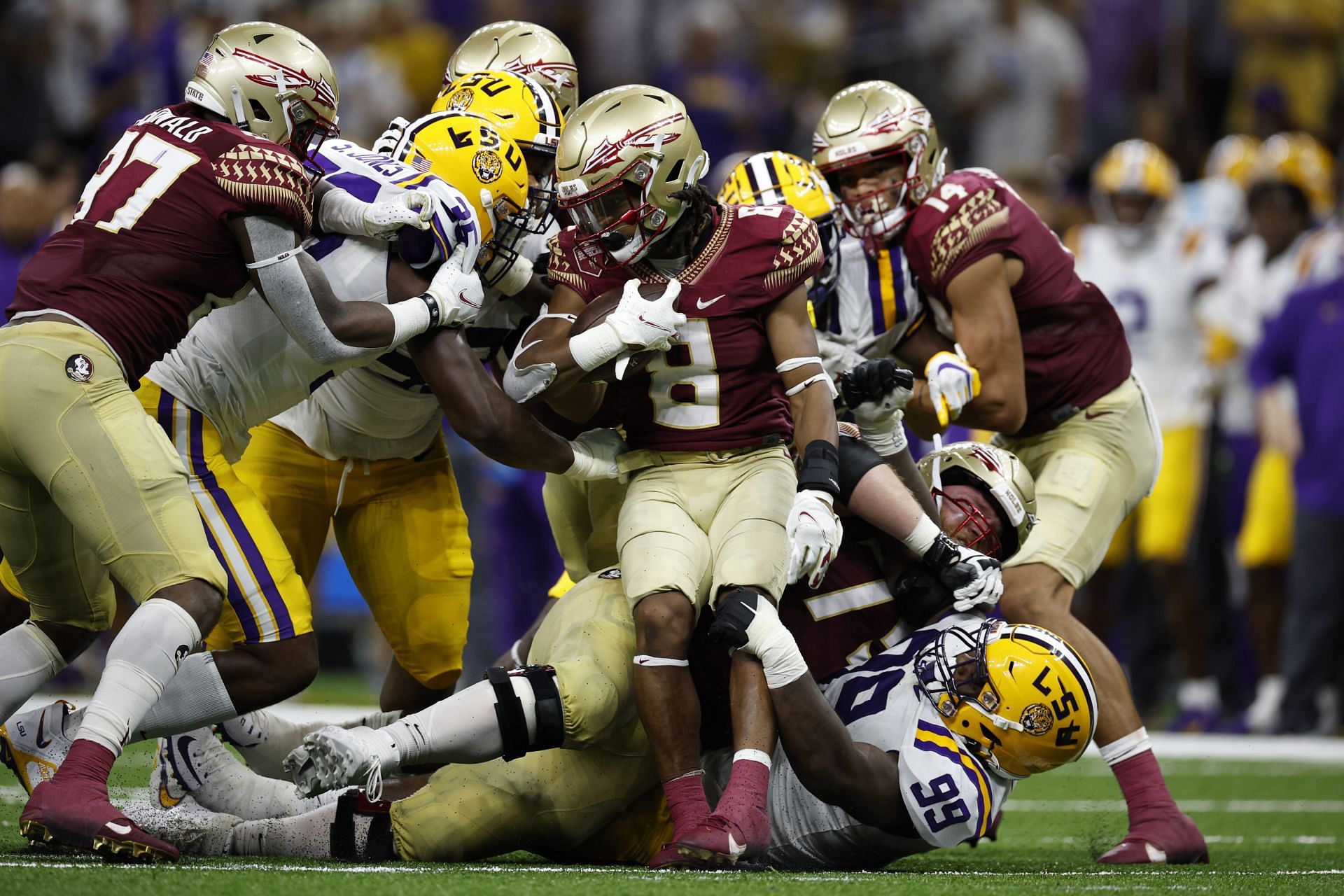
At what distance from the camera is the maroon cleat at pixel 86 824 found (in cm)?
371

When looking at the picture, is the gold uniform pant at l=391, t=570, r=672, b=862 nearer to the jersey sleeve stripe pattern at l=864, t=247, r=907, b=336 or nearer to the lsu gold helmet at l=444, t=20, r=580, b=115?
the jersey sleeve stripe pattern at l=864, t=247, r=907, b=336

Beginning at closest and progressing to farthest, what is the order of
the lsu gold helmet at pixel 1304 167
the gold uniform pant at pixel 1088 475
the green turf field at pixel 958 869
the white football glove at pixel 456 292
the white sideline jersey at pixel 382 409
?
1. the green turf field at pixel 958 869
2. the white football glove at pixel 456 292
3. the white sideline jersey at pixel 382 409
4. the gold uniform pant at pixel 1088 475
5. the lsu gold helmet at pixel 1304 167

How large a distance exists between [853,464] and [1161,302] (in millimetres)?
4824

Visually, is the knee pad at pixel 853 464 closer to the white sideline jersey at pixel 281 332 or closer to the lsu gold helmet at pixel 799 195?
the lsu gold helmet at pixel 799 195

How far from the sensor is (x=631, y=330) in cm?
443

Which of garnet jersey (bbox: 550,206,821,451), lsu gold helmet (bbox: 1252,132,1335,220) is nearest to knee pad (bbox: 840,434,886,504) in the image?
garnet jersey (bbox: 550,206,821,451)

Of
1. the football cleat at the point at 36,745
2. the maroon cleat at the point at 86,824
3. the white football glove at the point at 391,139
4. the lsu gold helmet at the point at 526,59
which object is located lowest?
the football cleat at the point at 36,745

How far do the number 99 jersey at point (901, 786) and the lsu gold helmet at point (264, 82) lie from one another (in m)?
2.01

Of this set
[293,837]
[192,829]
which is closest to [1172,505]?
[293,837]

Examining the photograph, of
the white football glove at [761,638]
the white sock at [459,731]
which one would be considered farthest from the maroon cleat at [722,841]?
the white sock at [459,731]

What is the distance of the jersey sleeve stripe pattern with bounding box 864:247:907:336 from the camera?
5.53 m

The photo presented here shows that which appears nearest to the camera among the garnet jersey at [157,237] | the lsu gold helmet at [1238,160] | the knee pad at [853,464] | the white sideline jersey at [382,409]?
the garnet jersey at [157,237]

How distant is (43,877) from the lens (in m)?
3.52

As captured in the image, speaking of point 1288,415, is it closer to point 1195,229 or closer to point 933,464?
point 1195,229
